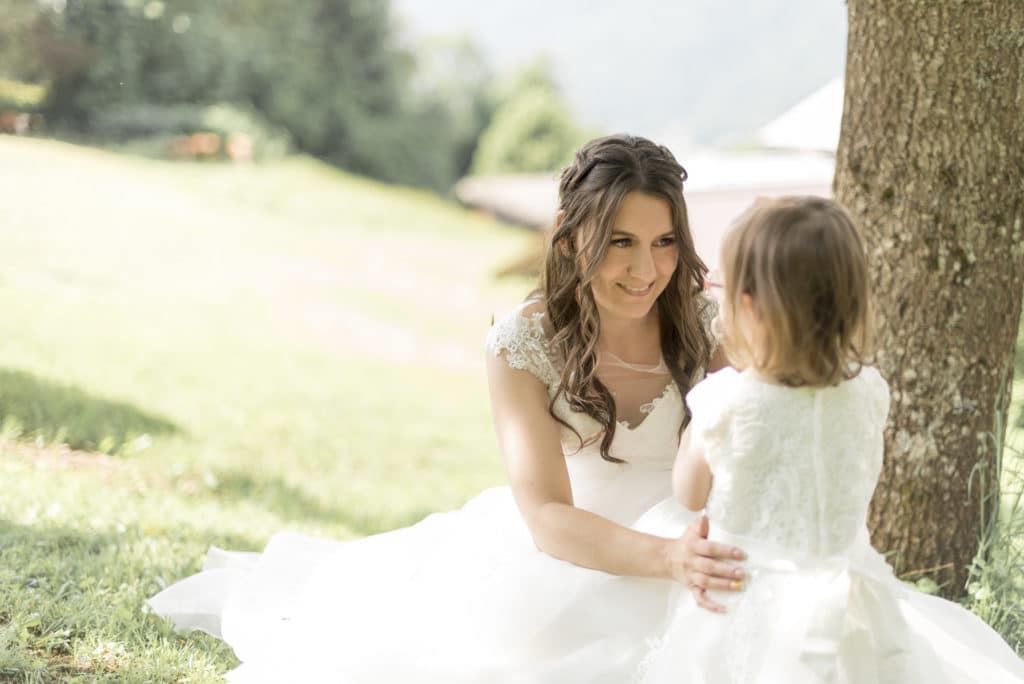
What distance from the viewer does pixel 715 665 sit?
2.11 metres

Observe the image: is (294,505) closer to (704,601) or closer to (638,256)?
(638,256)

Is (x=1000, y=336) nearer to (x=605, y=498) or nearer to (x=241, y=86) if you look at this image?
(x=605, y=498)

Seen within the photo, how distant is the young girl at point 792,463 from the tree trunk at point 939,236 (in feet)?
4.09

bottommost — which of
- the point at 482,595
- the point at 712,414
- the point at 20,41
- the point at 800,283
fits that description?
the point at 482,595

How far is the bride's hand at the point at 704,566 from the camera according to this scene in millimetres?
2090

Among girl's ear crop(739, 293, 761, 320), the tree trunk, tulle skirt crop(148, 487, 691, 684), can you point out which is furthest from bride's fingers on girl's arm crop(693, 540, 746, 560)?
the tree trunk

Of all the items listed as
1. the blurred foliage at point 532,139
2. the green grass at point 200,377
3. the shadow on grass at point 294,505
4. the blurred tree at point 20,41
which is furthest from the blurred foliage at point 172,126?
the shadow on grass at point 294,505

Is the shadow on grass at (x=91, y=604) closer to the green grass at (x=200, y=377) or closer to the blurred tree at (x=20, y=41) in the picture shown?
the green grass at (x=200, y=377)

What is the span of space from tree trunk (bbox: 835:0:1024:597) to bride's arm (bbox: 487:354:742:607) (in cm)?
124

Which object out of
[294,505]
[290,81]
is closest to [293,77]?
[290,81]

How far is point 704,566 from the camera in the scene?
2.13m

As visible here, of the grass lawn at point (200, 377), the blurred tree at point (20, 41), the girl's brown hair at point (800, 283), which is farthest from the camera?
the blurred tree at point (20, 41)

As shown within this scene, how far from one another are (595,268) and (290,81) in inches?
748

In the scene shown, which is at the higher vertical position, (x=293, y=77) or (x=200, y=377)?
(x=293, y=77)
